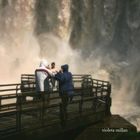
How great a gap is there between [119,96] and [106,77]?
2.43 m

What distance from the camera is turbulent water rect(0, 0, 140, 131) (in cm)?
4547

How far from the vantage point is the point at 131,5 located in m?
49.9

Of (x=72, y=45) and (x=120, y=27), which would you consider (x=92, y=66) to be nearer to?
(x=72, y=45)

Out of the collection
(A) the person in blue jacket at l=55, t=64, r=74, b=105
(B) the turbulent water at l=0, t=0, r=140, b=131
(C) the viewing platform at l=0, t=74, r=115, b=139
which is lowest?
(C) the viewing platform at l=0, t=74, r=115, b=139

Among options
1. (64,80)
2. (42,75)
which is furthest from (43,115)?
(42,75)

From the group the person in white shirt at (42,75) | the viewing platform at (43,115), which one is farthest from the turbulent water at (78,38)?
the viewing platform at (43,115)

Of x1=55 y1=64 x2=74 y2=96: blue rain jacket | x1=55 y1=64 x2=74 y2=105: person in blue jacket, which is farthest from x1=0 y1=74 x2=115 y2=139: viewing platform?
x1=55 y1=64 x2=74 y2=96: blue rain jacket

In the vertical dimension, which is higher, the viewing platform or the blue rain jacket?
the blue rain jacket

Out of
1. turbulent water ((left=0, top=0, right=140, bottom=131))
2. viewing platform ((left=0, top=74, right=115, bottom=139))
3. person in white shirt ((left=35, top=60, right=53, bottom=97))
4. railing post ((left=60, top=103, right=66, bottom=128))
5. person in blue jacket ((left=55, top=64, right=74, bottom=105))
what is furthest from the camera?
turbulent water ((left=0, top=0, right=140, bottom=131))

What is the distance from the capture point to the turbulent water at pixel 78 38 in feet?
149

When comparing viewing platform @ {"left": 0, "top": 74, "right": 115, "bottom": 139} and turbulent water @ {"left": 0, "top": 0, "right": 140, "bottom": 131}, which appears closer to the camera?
viewing platform @ {"left": 0, "top": 74, "right": 115, "bottom": 139}

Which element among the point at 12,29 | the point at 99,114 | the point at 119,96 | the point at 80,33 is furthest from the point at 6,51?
the point at 99,114

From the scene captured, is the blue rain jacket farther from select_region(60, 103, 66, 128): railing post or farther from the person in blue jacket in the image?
select_region(60, 103, 66, 128): railing post

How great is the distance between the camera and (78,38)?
49.2m
